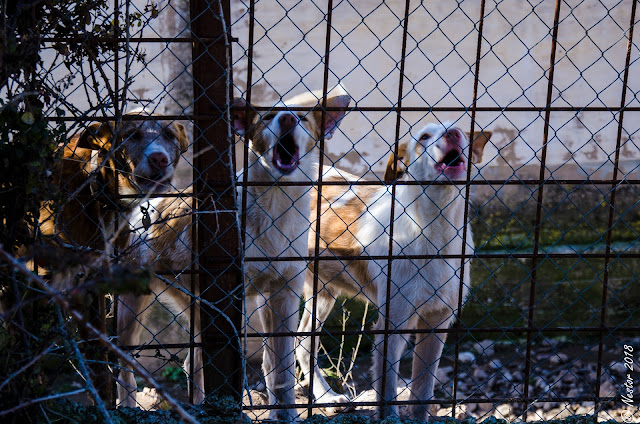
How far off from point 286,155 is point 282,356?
42.0 inches

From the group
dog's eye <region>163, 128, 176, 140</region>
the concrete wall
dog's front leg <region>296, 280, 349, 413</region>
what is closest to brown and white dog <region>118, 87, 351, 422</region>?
A: dog's eye <region>163, 128, 176, 140</region>

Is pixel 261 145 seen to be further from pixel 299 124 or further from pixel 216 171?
pixel 216 171

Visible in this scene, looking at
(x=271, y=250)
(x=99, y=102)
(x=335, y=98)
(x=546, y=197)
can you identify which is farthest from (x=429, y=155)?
(x=546, y=197)

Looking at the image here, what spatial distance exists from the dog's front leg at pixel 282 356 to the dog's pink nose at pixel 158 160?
872 mm

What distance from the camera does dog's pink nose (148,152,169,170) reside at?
11.5 feet

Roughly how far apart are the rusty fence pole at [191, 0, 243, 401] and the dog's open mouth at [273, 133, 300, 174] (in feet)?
1.95

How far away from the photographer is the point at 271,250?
366cm

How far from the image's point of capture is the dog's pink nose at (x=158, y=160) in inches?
138

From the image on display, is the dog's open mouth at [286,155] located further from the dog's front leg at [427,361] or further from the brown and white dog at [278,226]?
the dog's front leg at [427,361]

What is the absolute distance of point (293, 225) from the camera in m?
3.70

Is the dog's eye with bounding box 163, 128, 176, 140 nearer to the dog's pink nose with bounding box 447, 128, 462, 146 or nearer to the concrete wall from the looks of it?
the dog's pink nose with bounding box 447, 128, 462, 146

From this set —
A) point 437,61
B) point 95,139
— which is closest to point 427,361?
point 95,139

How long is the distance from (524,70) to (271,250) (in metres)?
3.82

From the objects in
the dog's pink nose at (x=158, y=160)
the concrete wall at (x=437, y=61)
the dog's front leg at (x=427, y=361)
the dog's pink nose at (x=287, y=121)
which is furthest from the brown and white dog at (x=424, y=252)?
the concrete wall at (x=437, y=61)
